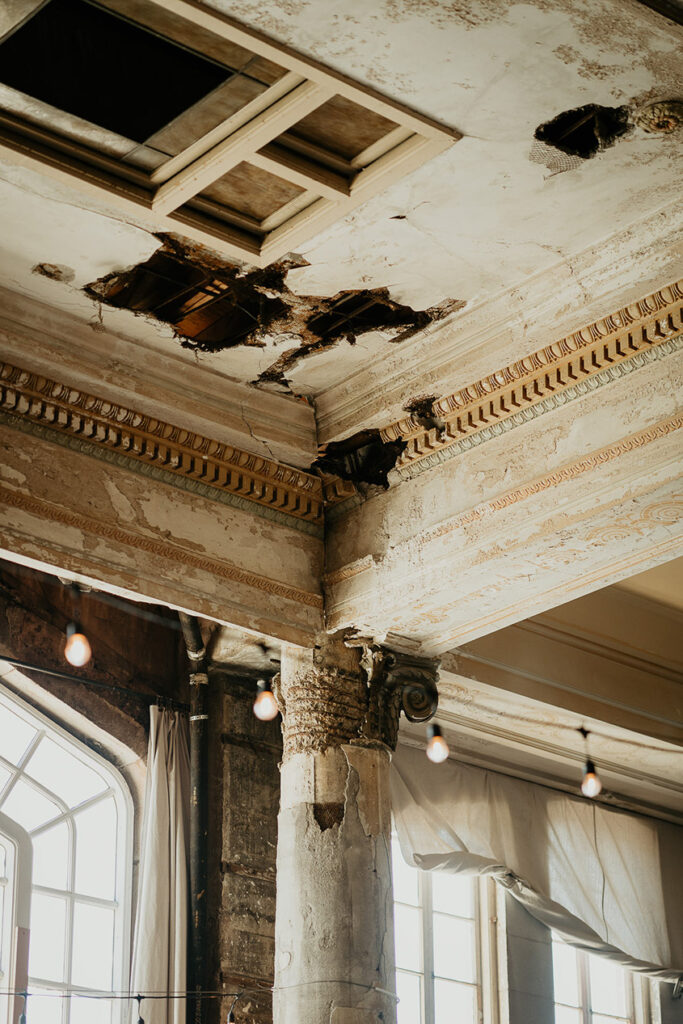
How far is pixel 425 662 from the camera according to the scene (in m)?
8.20

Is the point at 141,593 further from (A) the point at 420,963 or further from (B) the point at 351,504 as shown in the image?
(A) the point at 420,963

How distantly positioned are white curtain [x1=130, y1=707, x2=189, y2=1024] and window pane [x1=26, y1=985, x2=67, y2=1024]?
1.38 feet

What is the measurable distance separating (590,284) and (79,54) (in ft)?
8.38

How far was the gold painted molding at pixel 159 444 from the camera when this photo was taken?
7.25 meters

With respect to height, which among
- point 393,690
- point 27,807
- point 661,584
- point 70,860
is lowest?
point 70,860

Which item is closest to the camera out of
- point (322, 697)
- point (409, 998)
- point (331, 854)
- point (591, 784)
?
point (331, 854)

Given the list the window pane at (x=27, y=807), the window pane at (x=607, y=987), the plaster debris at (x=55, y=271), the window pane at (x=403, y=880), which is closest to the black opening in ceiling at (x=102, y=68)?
the plaster debris at (x=55, y=271)

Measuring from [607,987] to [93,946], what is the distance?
4.77 meters

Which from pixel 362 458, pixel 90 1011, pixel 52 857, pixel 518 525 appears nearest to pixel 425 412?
pixel 362 458

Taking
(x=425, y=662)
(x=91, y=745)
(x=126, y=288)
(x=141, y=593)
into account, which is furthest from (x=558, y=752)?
(x=126, y=288)

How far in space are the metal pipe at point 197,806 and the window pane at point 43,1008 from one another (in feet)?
2.35

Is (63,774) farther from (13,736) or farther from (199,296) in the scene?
(199,296)

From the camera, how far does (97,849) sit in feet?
28.7

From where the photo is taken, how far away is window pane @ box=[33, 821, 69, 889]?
8453 millimetres
